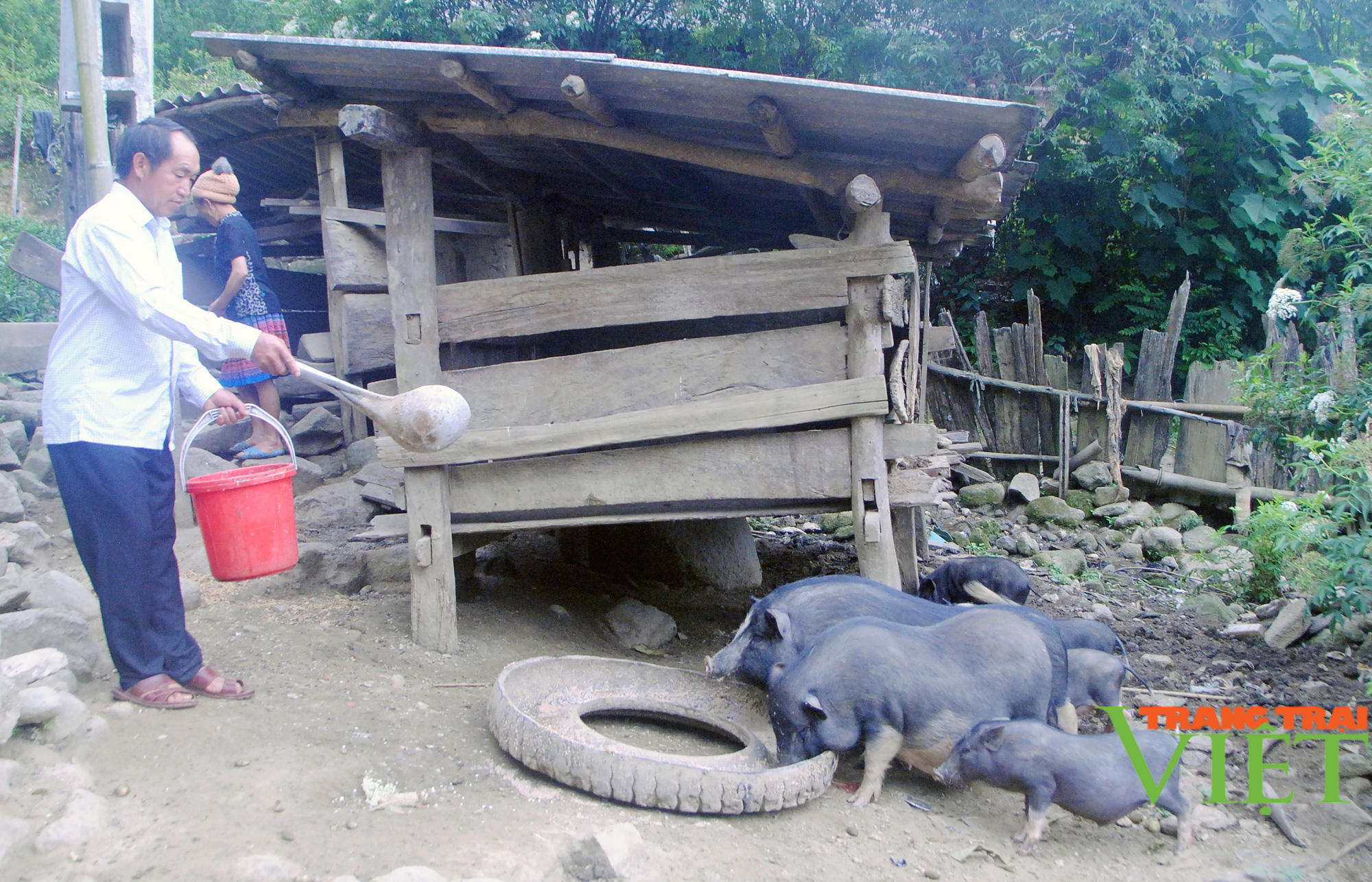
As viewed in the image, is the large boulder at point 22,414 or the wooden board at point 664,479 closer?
the wooden board at point 664,479

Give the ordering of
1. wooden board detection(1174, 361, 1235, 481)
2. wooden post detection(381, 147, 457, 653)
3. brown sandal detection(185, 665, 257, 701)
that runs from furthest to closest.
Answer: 1. wooden board detection(1174, 361, 1235, 481)
2. wooden post detection(381, 147, 457, 653)
3. brown sandal detection(185, 665, 257, 701)

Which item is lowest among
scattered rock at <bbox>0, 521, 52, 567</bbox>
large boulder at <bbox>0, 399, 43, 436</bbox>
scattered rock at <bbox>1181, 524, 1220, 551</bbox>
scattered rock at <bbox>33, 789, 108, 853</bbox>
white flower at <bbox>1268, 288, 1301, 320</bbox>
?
scattered rock at <bbox>1181, 524, 1220, 551</bbox>

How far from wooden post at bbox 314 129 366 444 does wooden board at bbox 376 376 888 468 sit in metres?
0.62

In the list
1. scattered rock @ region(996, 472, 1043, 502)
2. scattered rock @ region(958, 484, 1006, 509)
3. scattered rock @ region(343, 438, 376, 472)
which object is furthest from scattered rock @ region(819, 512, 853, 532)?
scattered rock @ region(343, 438, 376, 472)

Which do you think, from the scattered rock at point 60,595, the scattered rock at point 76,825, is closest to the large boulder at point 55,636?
the scattered rock at point 60,595

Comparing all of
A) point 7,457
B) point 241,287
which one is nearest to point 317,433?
point 7,457

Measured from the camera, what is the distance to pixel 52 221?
22672 millimetres

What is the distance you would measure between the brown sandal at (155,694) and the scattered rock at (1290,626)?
5255mm

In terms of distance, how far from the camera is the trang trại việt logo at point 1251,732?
3.09m

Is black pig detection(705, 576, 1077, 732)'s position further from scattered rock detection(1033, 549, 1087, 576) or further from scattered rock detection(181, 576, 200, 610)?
scattered rock detection(1033, 549, 1087, 576)

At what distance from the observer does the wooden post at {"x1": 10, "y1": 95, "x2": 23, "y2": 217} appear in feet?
68.4

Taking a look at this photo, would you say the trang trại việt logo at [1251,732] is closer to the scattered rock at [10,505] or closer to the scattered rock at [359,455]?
the scattered rock at [10,505]

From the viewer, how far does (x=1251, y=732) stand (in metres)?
3.79

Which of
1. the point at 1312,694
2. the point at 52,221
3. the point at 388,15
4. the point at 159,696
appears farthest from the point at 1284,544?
the point at 52,221
